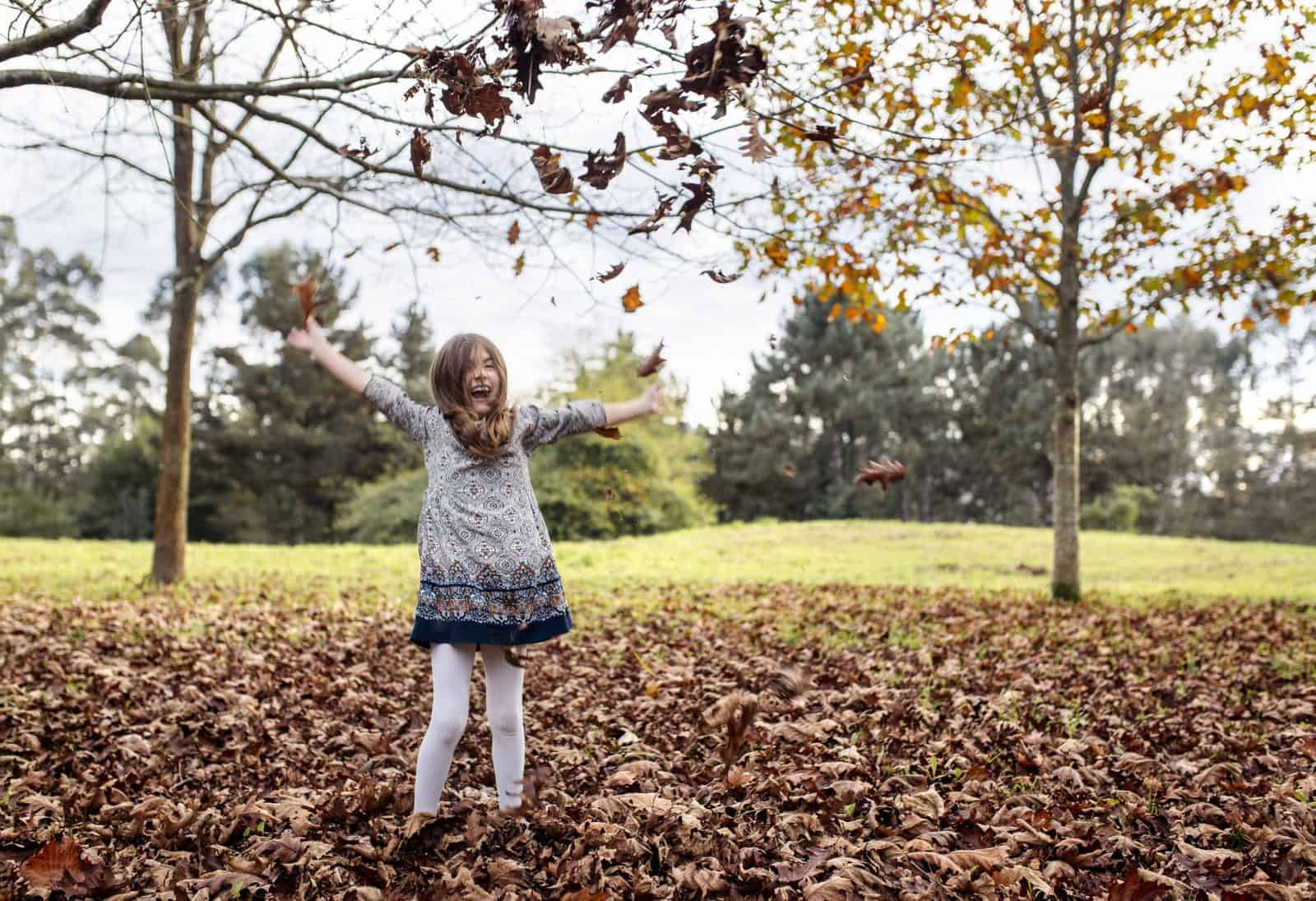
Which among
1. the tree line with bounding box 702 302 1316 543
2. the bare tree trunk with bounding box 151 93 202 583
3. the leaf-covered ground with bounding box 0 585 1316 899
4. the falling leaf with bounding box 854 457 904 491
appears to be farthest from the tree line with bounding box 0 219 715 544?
the falling leaf with bounding box 854 457 904 491

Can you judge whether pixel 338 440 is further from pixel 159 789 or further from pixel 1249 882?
pixel 1249 882

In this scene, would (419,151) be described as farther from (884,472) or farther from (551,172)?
(884,472)

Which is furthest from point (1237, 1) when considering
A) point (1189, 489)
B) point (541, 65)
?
point (1189, 489)

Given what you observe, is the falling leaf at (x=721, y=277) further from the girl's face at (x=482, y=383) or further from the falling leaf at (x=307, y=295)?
the falling leaf at (x=307, y=295)

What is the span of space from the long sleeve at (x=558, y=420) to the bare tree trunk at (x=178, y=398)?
326 inches

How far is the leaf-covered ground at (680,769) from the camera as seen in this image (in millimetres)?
3133

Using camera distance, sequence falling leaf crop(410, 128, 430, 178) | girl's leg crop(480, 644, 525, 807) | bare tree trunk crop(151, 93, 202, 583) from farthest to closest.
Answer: bare tree trunk crop(151, 93, 202, 583), falling leaf crop(410, 128, 430, 178), girl's leg crop(480, 644, 525, 807)

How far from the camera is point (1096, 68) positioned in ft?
32.5

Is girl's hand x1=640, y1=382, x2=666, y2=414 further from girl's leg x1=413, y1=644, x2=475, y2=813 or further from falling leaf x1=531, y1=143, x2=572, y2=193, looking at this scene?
girl's leg x1=413, y1=644, x2=475, y2=813

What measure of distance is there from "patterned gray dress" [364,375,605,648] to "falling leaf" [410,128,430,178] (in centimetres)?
88

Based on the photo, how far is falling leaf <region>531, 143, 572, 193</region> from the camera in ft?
11.0

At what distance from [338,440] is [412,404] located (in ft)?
101

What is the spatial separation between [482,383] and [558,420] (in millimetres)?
318

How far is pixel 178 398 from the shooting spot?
34.6ft
